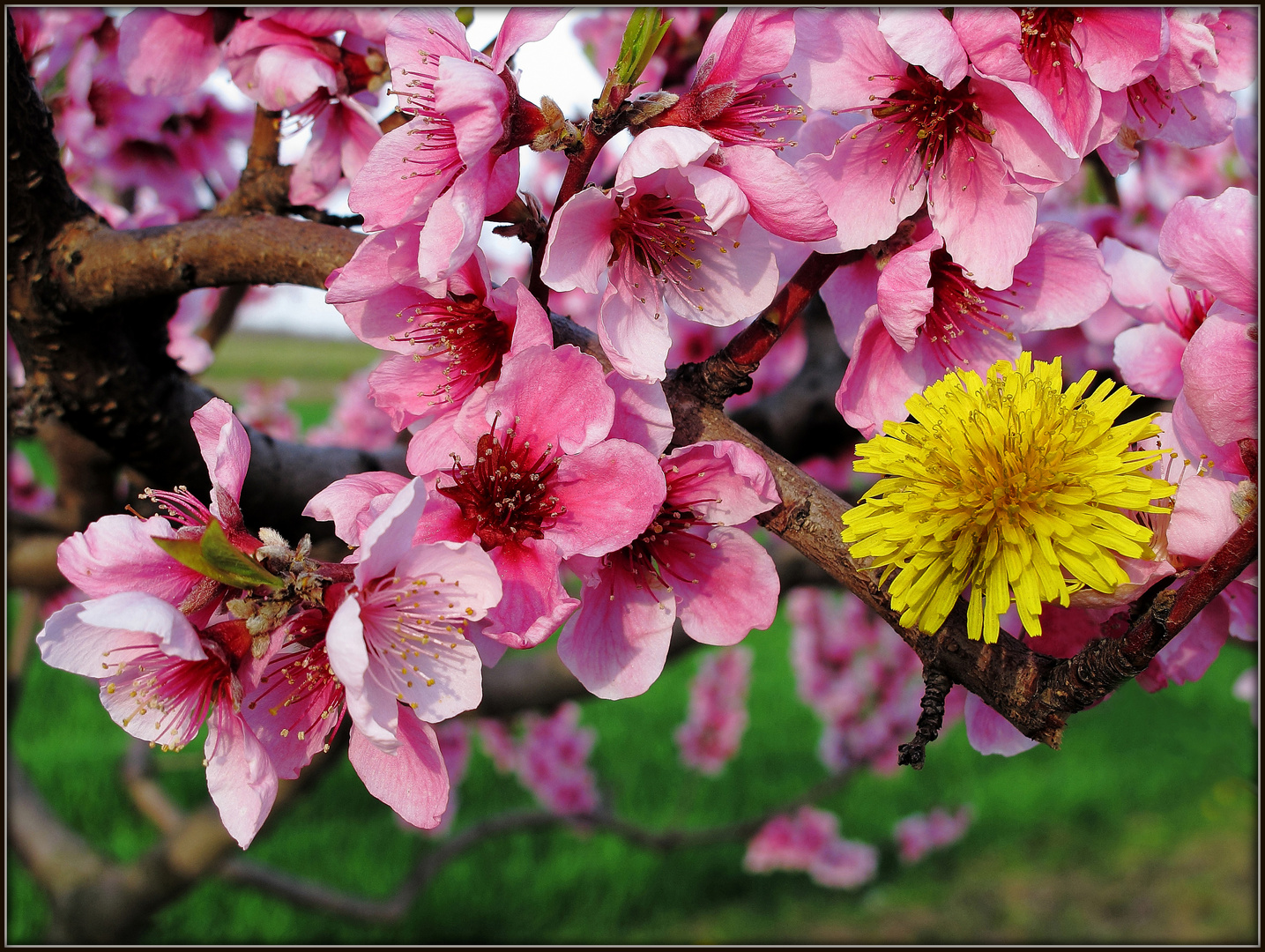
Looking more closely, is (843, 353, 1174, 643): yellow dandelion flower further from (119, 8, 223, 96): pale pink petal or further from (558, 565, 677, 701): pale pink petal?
(119, 8, 223, 96): pale pink petal

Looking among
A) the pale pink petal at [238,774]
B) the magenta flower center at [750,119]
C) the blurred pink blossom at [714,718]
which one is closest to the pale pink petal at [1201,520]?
the magenta flower center at [750,119]

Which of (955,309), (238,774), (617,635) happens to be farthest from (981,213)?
(238,774)

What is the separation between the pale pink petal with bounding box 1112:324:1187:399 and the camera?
1.05m

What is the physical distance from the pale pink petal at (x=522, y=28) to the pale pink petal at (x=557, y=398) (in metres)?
0.26

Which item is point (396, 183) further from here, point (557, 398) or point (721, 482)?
A: point (721, 482)

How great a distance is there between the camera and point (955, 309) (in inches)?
38.5

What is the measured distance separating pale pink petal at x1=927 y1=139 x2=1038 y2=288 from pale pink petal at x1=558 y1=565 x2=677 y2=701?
0.46 metres

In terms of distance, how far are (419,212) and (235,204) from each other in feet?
2.36

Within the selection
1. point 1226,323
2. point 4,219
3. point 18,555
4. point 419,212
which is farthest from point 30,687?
point 1226,323

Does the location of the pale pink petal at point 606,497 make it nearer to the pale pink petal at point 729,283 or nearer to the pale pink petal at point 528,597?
the pale pink petal at point 528,597

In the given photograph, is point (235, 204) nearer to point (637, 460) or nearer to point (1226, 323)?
point (637, 460)

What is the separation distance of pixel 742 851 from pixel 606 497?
463cm

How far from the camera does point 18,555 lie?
2.07 metres

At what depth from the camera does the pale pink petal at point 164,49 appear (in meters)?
1.32
